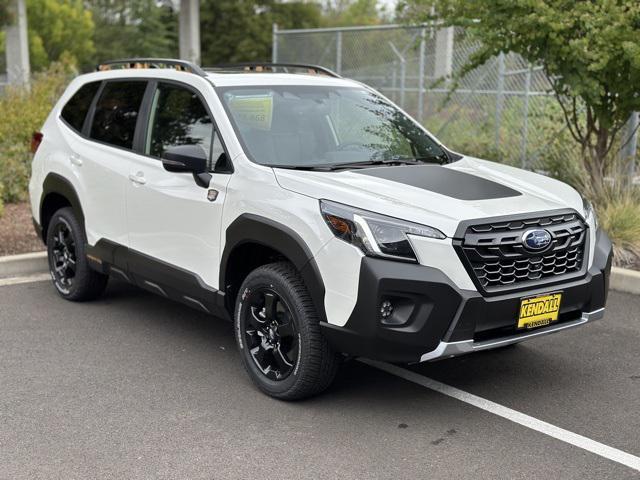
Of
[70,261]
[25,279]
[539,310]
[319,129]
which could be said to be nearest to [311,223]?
[319,129]

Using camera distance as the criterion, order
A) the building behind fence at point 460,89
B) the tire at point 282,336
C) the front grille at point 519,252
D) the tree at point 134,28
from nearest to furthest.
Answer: the front grille at point 519,252 → the tire at point 282,336 → the building behind fence at point 460,89 → the tree at point 134,28

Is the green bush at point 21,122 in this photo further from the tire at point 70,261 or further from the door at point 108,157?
the door at point 108,157

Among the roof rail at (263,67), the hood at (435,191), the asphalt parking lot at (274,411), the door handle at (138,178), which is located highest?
the roof rail at (263,67)

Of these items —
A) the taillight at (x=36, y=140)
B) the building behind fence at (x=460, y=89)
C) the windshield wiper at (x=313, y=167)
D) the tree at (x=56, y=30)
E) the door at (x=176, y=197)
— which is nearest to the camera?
the windshield wiper at (x=313, y=167)

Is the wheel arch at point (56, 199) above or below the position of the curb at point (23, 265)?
above

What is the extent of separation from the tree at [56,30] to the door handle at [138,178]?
3181cm

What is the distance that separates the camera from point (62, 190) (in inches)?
249

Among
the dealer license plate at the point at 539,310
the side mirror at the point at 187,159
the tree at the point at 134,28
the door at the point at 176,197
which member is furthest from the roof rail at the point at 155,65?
the tree at the point at 134,28

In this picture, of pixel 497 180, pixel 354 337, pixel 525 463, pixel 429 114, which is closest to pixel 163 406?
pixel 354 337

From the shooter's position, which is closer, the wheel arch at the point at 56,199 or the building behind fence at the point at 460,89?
the wheel arch at the point at 56,199

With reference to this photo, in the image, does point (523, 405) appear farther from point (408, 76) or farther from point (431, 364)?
point (408, 76)

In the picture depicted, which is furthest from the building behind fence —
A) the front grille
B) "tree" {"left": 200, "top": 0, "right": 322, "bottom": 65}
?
"tree" {"left": 200, "top": 0, "right": 322, "bottom": 65}

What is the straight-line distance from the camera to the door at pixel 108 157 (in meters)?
5.71

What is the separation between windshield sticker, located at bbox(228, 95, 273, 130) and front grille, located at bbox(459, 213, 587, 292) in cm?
163
